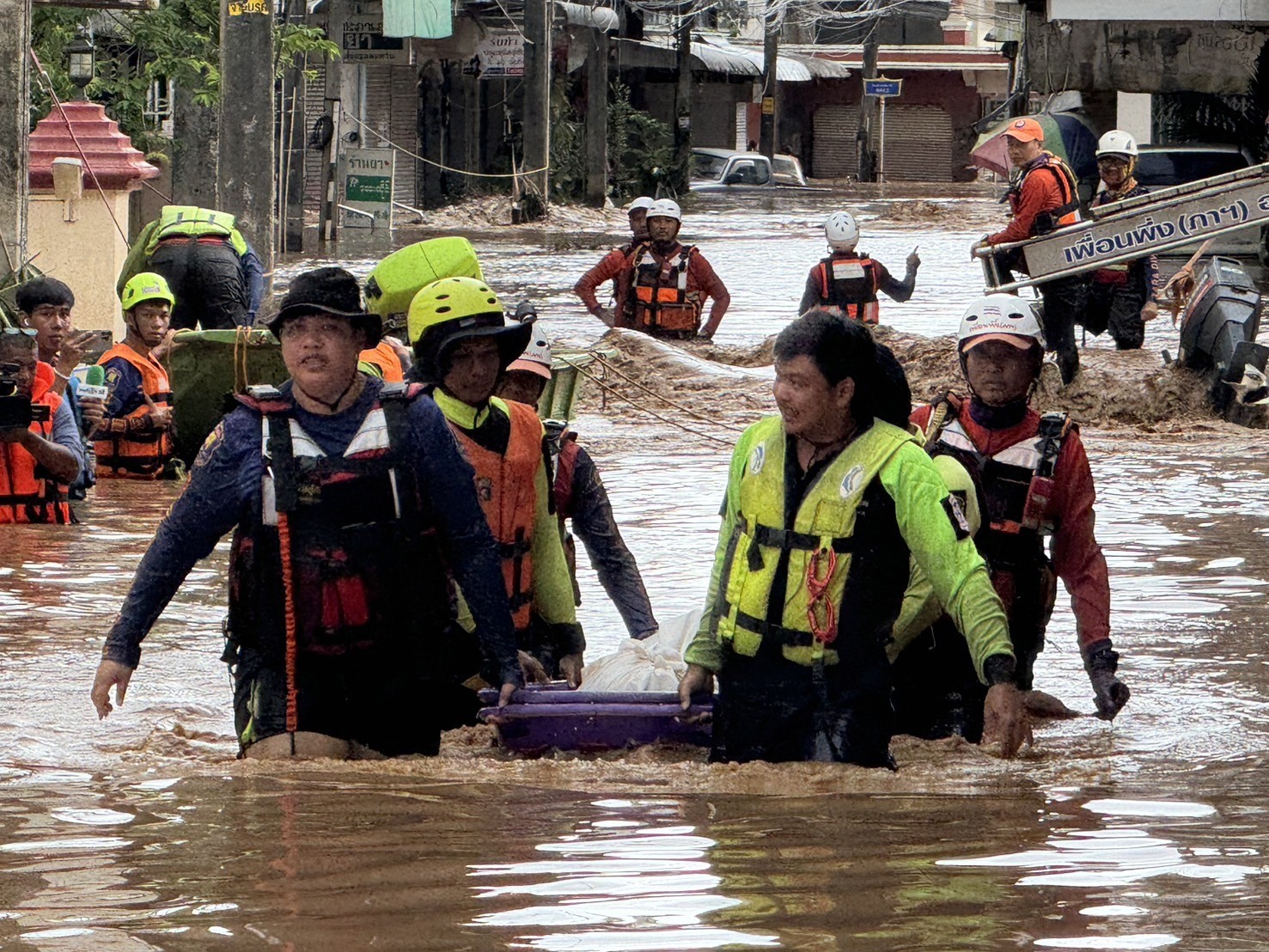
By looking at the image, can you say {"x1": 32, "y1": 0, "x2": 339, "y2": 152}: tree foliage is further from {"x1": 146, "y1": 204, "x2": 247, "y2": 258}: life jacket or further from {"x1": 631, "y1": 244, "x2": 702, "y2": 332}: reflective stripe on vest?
{"x1": 146, "y1": 204, "x2": 247, "y2": 258}: life jacket

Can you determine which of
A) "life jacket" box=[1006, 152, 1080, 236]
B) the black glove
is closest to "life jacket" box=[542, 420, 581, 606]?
the black glove

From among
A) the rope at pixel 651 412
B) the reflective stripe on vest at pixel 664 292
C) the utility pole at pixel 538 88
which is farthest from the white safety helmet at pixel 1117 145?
the utility pole at pixel 538 88

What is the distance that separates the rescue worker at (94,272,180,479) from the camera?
11203 mm

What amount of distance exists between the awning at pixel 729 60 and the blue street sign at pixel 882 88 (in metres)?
2.65

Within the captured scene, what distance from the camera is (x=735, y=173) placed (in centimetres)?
5066

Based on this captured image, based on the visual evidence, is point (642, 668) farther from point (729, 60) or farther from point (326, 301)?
point (729, 60)

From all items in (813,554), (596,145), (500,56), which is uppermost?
(500,56)

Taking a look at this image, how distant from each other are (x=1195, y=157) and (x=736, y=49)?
1326 inches

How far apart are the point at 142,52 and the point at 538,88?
12.8m

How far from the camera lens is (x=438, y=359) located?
5902 millimetres

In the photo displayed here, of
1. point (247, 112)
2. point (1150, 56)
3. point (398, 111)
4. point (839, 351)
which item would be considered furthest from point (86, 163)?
point (398, 111)

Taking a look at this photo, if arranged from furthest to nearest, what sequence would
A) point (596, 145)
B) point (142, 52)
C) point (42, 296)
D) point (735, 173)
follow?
point (735, 173), point (596, 145), point (142, 52), point (42, 296)

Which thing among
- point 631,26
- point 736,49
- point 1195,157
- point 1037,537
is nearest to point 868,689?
point 1037,537

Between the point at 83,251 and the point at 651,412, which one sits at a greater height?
the point at 83,251
